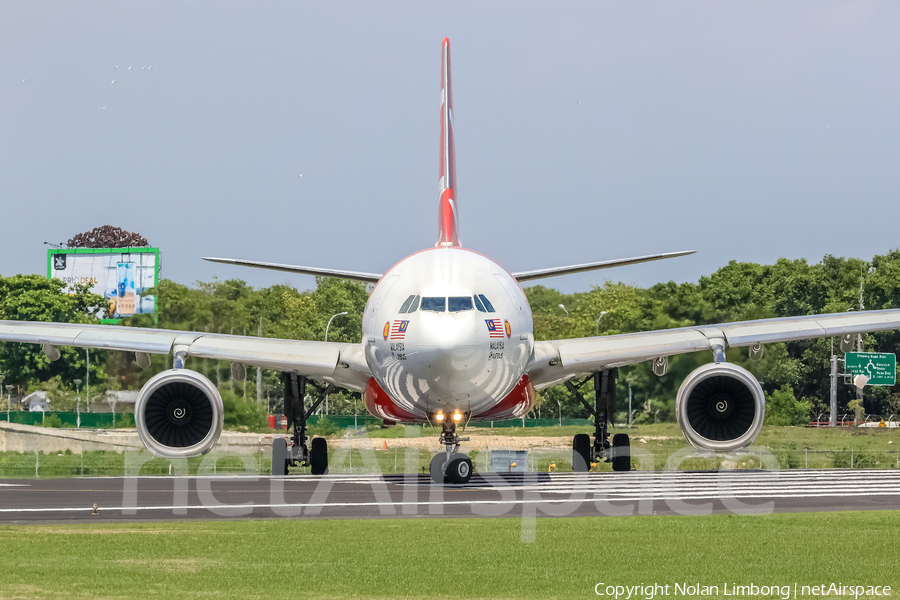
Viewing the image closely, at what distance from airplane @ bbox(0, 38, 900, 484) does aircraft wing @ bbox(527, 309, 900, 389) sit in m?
0.03

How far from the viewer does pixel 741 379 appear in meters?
23.2

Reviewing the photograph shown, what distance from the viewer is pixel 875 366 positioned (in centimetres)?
6500

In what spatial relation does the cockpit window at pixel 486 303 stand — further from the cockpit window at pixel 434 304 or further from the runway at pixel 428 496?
the runway at pixel 428 496

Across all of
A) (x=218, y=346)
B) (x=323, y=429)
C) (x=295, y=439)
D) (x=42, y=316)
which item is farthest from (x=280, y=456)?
(x=42, y=316)

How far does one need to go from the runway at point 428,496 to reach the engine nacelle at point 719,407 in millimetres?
1008

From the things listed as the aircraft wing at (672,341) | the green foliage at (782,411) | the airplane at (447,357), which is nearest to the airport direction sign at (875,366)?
the green foliage at (782,411)

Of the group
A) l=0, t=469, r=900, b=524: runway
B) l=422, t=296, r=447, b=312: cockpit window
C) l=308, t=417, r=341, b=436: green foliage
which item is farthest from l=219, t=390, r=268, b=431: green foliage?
l=422, t=296, r=447, b=312: cockpit window

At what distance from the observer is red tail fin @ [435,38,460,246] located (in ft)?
86.1

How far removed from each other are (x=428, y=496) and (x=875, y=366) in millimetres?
49944

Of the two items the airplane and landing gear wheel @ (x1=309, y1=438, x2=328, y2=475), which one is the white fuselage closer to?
the airplane

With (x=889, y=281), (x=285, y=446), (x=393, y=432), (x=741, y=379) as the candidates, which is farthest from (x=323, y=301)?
(x=741, y=379)

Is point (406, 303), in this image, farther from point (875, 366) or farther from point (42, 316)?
point (42, 316)

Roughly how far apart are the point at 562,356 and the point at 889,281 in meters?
67.9

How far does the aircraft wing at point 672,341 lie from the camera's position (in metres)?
25.5
